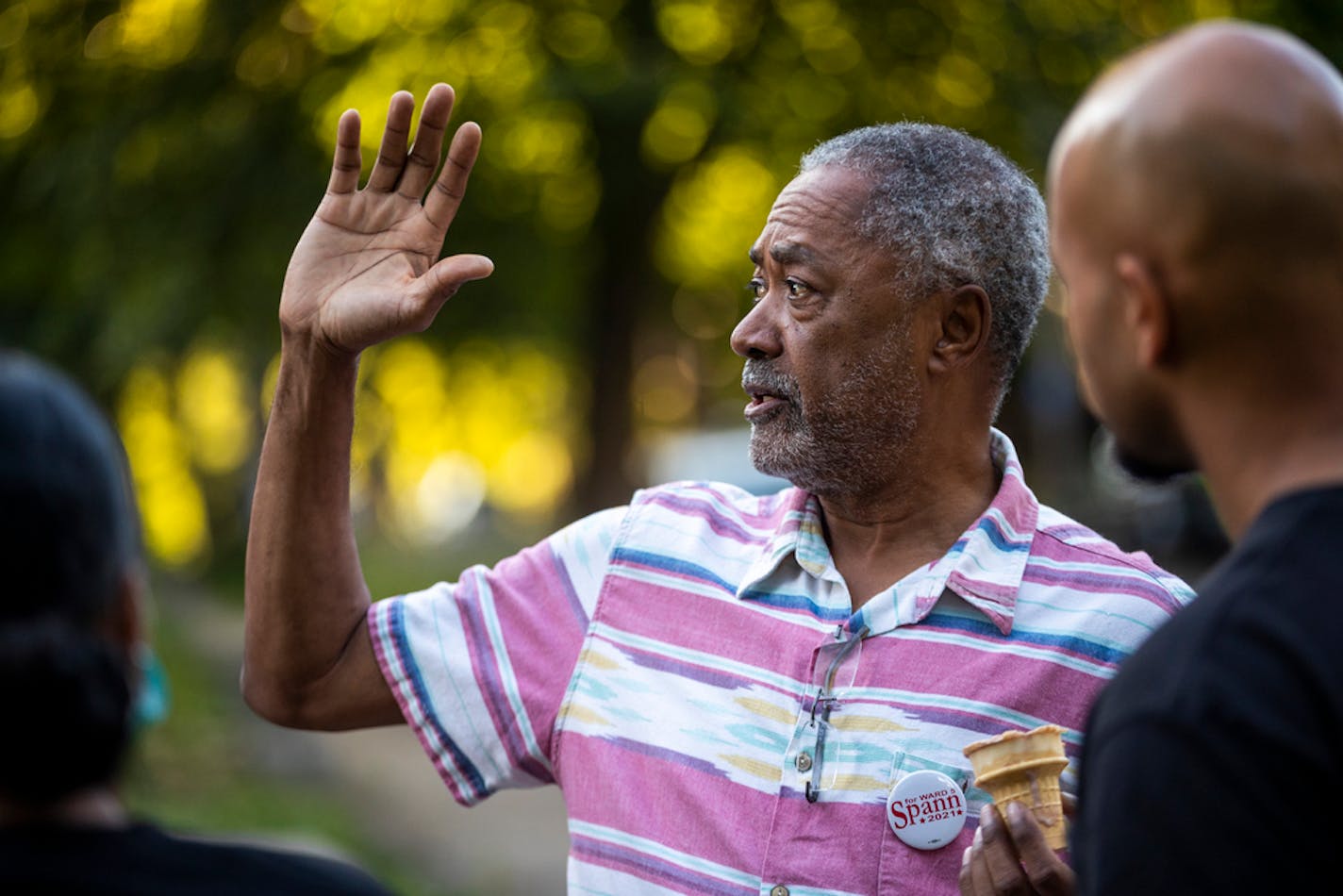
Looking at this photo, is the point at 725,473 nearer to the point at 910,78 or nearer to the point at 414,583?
the point at 414,583

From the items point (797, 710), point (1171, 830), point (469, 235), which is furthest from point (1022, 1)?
point (1171, 830)

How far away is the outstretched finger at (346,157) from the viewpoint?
7.95 ft

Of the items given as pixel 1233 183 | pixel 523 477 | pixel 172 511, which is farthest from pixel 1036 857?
pixel 523 477

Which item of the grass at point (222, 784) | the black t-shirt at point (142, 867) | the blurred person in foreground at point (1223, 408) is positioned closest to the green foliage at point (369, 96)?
the grass at point (222, 784)

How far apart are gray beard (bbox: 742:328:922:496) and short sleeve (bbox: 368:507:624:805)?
37cm

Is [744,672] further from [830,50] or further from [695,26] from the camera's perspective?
[695,26]

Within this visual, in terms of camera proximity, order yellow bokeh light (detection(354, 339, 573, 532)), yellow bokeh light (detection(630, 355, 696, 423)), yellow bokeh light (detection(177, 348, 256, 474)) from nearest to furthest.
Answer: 1. yellow bokeh light (detection(354, 339, 573, 532))
2. yellow bokeh light (detection(177, 348, 256, 474))
3. yellow bokeh light (detection(630, 355, 696, 423))

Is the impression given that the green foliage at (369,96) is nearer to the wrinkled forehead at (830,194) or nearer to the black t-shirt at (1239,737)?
the wrinkled forehead at (830,194)

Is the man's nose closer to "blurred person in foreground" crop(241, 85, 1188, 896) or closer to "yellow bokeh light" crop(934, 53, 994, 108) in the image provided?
"blurred person in foreground" crop(241, 85, 1188, 896)

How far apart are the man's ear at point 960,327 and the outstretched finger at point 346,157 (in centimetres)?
107

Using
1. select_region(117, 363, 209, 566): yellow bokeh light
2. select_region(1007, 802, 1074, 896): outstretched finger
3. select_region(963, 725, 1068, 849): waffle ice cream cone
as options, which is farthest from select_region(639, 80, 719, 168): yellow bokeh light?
select_region(1007, 802, 1074, 896): outstretched finger

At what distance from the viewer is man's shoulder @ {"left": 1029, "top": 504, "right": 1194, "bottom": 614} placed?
7.58 ft

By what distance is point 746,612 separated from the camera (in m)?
2.46

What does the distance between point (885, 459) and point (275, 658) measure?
114 centimetres
